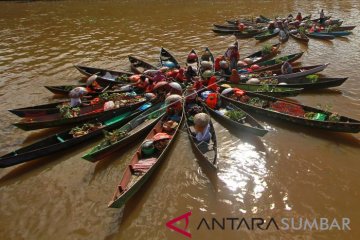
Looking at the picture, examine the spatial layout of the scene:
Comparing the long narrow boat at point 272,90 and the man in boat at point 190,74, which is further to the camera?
the man in boat at point 190,74

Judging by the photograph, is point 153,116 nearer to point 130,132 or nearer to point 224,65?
point 130,132

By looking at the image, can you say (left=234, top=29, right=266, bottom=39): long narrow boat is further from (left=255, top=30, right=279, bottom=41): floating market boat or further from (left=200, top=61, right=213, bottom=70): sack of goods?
(left=200, top=61, right=213, bottom=70): sack of goods

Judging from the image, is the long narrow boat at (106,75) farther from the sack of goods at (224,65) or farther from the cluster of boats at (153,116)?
the sack of goods at (224,65)

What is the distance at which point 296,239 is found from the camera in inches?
329

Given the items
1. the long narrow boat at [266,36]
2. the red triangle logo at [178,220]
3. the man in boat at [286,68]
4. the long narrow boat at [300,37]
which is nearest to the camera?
the red triangle logo at [178,220]

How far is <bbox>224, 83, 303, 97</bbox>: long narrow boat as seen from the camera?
14196 mm

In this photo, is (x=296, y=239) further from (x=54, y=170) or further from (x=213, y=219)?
(x=54, y=170)

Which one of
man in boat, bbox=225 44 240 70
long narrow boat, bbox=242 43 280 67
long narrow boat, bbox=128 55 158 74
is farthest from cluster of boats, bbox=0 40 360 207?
long narrow boat, bbox=242 43 280 67

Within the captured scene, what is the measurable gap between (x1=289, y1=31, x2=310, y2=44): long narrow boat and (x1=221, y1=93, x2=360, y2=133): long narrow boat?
41.8ft

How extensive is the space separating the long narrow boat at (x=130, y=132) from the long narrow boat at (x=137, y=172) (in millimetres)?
633

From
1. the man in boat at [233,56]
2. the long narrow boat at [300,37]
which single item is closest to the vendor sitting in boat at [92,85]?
the man in boat at [233,56]

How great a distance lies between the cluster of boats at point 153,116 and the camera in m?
11.0

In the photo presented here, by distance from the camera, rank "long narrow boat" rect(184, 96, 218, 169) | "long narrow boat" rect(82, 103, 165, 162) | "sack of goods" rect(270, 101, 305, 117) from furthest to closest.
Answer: "sack of goods" rect(270, 101, 305, 117) < "long narrow boat" rect(82, 103, 165, 162) < "long narrow boat" rect(184, 96, 218, 169)

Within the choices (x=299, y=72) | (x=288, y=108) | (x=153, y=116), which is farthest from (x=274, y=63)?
(x=153, y=116)
